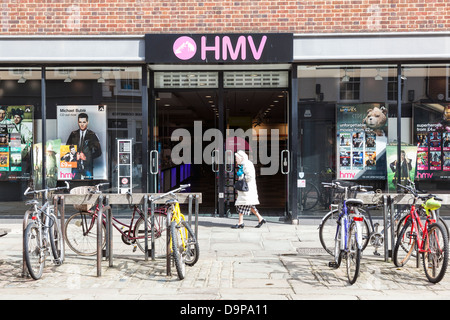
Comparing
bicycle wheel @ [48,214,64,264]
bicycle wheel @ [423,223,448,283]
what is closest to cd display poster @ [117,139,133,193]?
bicycle wheel @ [48,214,64,264]

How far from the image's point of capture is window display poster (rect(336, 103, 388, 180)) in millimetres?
9930

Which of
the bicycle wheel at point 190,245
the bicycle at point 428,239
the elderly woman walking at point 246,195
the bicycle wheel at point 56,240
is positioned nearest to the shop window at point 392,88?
the elderly woman walking at point 246,195

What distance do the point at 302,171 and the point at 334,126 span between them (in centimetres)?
113

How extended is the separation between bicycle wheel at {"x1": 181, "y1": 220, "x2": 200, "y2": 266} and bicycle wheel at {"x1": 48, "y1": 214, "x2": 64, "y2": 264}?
5.48ft

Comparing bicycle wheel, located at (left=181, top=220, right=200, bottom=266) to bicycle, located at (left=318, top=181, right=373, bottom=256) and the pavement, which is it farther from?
bicycle, located at (left=318, top=181, right=373, bottom=256)

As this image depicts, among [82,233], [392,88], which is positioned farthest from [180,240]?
[392,88]

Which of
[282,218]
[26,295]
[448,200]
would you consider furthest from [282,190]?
[26,295]

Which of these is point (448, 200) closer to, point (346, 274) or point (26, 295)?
point (346, 274)

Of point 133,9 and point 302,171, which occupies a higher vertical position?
point 133,9

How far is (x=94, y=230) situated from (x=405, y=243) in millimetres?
4473

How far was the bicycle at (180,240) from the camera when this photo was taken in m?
5.77

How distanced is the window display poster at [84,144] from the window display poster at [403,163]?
19.2ft

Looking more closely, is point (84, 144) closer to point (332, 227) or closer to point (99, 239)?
point (99, 239)

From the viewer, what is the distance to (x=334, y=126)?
32.9ft
